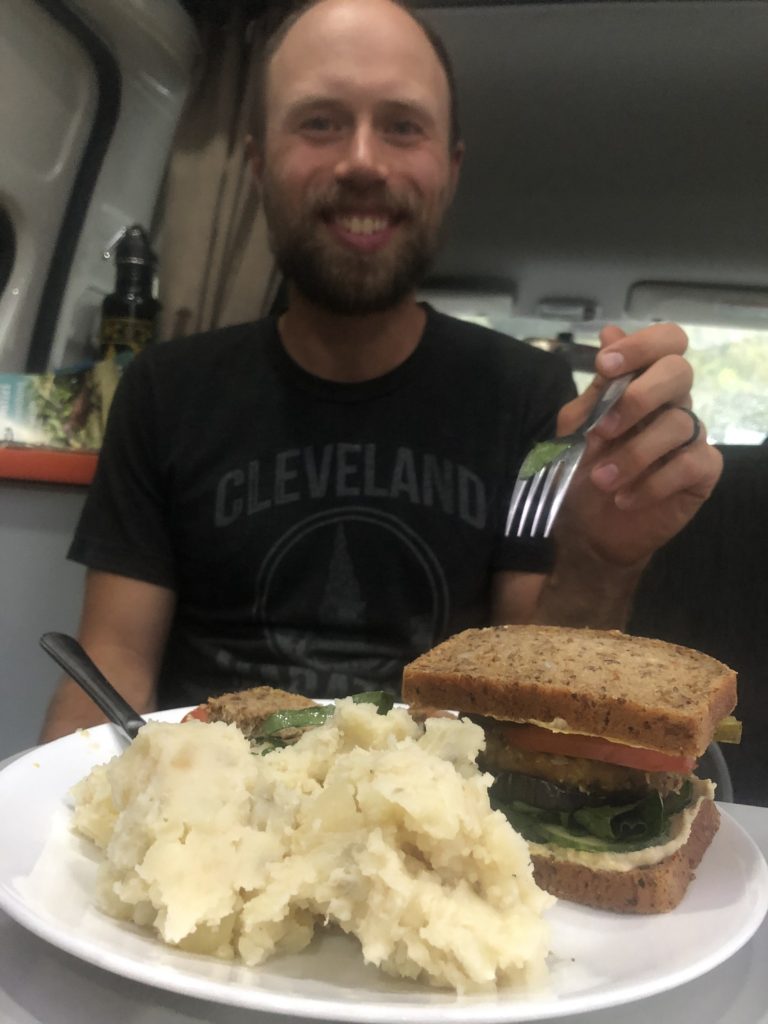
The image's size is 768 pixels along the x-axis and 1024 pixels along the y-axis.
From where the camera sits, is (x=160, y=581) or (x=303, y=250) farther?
(x=303, y=250)

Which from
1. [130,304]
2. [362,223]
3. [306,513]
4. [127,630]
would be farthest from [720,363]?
[127,630]

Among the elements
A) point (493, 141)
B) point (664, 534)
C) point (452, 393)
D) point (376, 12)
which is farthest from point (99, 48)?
point (664, 534)

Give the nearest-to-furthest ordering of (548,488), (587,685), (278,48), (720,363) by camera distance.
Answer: (587,685)
(548,488)
(278,48)
(720,363)

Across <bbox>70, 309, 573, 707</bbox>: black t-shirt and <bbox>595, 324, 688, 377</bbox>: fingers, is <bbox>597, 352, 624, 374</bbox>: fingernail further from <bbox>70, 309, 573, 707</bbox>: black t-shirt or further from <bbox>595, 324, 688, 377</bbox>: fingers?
<bbox>70, 309, 573, 707</bbox>: black t-shirt

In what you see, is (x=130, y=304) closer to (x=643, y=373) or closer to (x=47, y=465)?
(x=47, y=465)

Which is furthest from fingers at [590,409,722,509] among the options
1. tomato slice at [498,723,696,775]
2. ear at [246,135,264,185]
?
ear at [246,135,264,185]

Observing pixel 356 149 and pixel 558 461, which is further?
pixel 356 149

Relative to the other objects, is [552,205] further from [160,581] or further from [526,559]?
[160,581]
